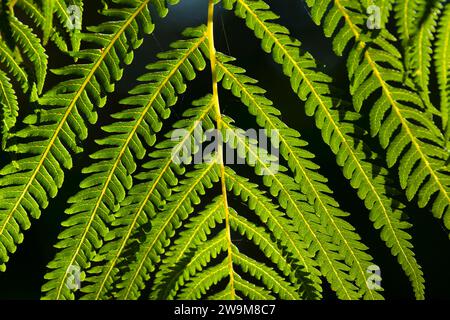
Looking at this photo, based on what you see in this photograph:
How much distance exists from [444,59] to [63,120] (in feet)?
2.76

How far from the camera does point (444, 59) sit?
3.28ft

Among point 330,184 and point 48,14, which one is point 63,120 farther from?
point 330,184

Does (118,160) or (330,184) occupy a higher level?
(118,160)

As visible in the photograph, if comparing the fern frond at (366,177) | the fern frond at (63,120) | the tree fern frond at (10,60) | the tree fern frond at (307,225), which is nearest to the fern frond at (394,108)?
the fern frond at (366,177)

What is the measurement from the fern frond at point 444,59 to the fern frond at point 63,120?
0.63m

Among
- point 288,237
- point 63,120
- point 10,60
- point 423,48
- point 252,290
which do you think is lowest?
point 252,290

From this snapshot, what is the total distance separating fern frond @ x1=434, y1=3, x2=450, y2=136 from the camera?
39.0 inches

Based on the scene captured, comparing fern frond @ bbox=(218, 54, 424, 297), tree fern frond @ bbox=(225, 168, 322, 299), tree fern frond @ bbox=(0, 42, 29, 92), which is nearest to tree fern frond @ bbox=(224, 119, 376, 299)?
tree fern frond @ bbox=(225, 168, 322, 299)

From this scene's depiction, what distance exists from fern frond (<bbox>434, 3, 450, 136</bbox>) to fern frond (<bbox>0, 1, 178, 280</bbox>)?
63cm

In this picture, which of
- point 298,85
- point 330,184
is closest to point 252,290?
point 298,85

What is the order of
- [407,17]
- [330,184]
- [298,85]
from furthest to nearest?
[330,184] < [298,85] < [407,17]

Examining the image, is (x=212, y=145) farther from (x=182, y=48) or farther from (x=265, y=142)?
(x=182, y=48)

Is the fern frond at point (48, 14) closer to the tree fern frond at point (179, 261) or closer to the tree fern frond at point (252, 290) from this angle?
the tree fern frond at point (179, 261)
